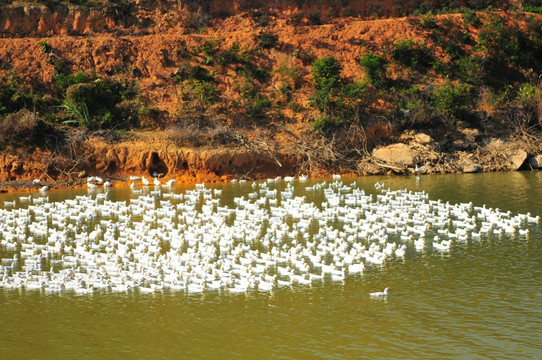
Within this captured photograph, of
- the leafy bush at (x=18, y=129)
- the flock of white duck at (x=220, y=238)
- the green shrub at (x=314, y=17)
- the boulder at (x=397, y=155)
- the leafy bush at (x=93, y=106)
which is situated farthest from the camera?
the green shrub at (x=314, y=17)

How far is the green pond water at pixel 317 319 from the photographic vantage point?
13.8 m

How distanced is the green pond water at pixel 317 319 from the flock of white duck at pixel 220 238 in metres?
0.74

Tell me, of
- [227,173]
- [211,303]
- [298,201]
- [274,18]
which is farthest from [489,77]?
[211,303]

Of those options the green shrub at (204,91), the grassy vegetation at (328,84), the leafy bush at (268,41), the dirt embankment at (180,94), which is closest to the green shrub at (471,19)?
the grassy vegetation at (328,84)

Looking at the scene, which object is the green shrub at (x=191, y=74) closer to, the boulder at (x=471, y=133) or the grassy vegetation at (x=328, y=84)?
the grassy vegetation at (x=328, y=84)

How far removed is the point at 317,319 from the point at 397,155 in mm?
28063

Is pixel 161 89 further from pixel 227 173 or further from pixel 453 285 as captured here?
pixel 453 285

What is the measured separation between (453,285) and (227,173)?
25.0 metres

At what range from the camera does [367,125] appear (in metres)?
44.8

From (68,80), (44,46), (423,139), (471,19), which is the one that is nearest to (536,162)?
(423,139)

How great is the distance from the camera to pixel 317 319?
1538 cm

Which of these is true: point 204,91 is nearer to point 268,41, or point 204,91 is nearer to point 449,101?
point 268,41

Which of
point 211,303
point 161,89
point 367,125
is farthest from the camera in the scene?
point 161,89

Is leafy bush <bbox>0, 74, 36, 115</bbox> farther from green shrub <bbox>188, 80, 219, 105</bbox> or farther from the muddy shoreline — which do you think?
green shrub <bbox>188, 80, 219, 105</bbox>
